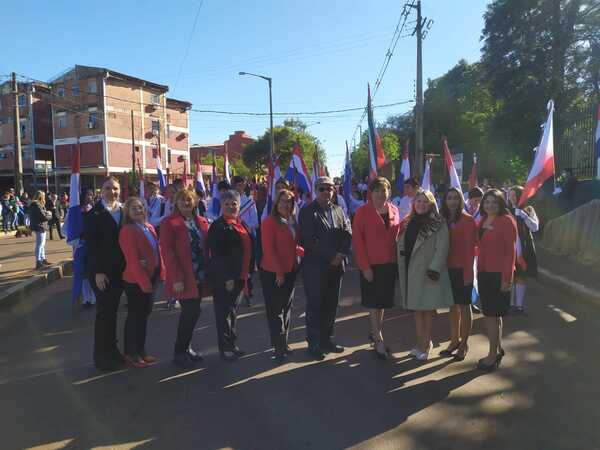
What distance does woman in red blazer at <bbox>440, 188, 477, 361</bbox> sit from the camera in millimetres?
4293

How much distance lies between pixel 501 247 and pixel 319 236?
168 cm

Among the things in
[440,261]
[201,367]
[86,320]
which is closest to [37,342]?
[86,320]

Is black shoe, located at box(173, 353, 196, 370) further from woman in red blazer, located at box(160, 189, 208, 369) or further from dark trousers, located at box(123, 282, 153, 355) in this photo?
dark trousers, located at box(123, 282, 153, 355)

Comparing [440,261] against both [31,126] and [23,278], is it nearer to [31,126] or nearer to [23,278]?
[23,278]

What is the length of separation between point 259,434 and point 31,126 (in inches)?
1923

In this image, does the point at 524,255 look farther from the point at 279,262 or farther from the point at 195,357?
the point at 195,357

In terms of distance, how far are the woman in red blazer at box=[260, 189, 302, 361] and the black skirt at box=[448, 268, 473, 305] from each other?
1546 mm

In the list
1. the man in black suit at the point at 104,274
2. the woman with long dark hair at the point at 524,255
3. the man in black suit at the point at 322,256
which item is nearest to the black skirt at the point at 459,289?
the man in black suit at the point at 322,256

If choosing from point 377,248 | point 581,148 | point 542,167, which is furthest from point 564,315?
point 581,148

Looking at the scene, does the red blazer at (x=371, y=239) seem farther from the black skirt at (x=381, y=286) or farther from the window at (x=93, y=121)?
the window at (x=93, y=121)

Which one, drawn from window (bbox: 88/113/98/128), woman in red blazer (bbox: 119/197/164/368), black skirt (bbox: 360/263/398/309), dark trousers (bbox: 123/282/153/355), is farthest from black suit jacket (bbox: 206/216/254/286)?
window (bbox: 88/113/98/128)

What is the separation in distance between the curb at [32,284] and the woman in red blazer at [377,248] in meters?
5.47

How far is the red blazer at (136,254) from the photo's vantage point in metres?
4.14

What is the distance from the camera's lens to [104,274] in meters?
4.21
